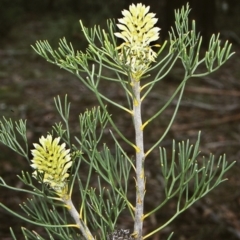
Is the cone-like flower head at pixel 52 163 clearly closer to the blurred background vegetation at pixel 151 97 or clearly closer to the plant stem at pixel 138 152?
the plant stem at pixel 138 152

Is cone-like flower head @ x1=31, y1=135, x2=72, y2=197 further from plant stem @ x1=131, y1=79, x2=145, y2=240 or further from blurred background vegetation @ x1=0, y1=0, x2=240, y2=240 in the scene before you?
blurred background vegetation @ x1=0, y1=0, x2=240, y2=240

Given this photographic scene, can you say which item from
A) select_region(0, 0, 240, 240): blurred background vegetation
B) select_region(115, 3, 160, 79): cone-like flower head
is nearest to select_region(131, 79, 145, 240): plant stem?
select_region(115, 3, 160, 79): cone-like flower head

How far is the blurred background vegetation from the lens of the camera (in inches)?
88.5

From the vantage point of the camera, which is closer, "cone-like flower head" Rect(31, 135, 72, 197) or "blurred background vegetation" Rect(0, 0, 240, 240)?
"cone-like flower head" Rect(31, 135, 72, 197)

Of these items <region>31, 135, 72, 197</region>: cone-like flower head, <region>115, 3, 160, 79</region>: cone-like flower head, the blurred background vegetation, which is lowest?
<region>31, 135, 72, 197</region>: cone-like flower head

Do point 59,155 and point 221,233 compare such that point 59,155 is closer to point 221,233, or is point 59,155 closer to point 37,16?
point 221,233

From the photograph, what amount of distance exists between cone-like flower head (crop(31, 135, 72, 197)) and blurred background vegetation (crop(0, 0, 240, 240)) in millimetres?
1658

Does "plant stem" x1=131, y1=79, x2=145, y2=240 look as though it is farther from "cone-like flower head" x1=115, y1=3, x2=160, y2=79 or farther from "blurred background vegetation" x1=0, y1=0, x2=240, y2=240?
"blurred background vegetation" x1=0, y1=0, x2=240, y2=240

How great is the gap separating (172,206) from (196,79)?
1.54 meters

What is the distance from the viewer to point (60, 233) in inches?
23.5

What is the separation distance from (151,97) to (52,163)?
2.86m

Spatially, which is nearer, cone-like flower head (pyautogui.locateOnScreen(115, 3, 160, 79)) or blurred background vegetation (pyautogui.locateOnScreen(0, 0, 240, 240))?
cone-like flower head (pyautogui.locateOnScreen(115, 3, 160, 79))

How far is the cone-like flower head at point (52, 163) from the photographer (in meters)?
0.53

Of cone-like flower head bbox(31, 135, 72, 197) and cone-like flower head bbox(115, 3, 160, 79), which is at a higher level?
cone-like flower head bbox(115, 3, 160, 79)
